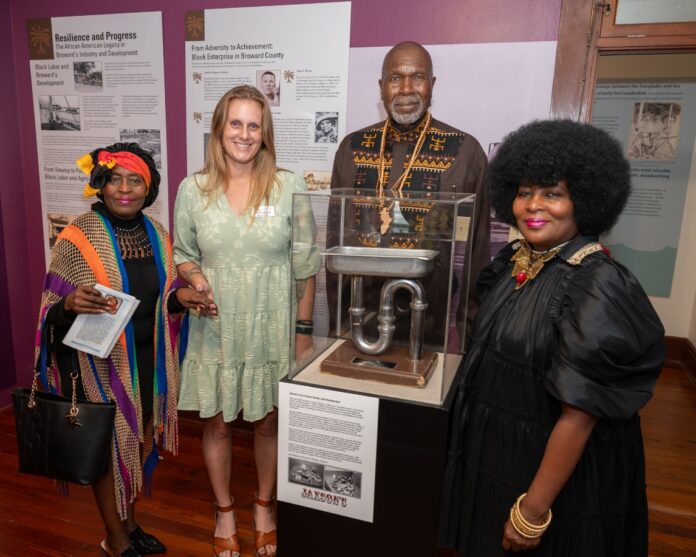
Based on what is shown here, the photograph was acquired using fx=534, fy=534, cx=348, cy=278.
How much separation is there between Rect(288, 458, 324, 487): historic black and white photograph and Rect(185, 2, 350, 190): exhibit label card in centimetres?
157

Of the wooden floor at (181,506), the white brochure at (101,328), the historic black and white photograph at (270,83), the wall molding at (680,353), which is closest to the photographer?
the white brochure at (101,328)

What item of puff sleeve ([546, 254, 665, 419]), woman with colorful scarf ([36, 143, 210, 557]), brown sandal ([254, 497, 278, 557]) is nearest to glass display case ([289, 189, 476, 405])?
puff sleeve ([546, 254, 665, 419])

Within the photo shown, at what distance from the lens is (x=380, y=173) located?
2.01 metres

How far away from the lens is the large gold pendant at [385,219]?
1496mm

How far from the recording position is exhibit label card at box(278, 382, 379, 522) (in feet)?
4.79

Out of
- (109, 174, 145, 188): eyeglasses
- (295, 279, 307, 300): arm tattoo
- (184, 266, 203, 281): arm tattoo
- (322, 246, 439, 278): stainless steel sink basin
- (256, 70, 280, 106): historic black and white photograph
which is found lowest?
(184, 266, 203, 281): arm tattoo

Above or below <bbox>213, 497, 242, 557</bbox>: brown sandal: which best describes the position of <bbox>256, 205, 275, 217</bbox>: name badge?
above

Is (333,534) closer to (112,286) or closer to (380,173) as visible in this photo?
(112,286)

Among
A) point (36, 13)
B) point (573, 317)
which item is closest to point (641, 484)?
point (573, 317)

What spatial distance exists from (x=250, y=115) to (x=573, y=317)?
1.24 meters

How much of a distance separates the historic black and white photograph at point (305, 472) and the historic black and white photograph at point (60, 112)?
2578 millimetres

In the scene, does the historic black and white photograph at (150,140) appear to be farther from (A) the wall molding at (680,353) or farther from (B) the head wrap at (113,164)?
(A) the wall molding at (680,353)

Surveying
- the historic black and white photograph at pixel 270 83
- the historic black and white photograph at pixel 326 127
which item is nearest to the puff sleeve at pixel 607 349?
the historic black and white photograph at pixel 326 127

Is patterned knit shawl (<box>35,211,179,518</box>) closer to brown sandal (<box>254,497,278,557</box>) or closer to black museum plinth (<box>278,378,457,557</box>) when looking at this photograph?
brown sandal (<box>254,497,278,557</box>)
